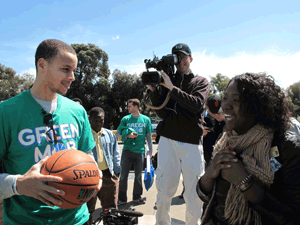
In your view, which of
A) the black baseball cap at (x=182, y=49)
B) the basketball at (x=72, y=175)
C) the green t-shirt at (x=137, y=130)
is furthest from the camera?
the green t-shirt at (x=137, y=130)

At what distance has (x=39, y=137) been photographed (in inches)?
68.4

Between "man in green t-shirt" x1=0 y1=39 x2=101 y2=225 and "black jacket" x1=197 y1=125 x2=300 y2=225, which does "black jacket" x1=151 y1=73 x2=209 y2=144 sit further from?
"black jacket" x1=197 y1=125 x2=300 y2=225

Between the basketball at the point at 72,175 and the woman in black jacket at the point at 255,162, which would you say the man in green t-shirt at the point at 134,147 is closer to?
the basketball at the point at 72,175

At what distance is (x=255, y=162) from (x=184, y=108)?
188 cm

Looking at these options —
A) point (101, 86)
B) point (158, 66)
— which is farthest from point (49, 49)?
point (101, 86)

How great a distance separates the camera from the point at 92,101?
28172 mm

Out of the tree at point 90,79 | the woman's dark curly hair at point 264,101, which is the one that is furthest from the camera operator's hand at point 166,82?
the tree at point 90,79

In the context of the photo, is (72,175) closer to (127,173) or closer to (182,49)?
(182,49)

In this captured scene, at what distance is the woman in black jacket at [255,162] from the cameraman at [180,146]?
140 centimetres

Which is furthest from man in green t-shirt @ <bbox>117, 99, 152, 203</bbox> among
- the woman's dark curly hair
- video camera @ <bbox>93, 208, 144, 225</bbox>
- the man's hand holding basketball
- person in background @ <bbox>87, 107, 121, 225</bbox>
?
the woman's dark curly hair

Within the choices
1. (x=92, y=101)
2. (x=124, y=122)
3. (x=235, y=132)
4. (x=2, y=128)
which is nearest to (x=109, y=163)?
(x=124, y=122)

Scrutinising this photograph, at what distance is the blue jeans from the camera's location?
16.7 feet

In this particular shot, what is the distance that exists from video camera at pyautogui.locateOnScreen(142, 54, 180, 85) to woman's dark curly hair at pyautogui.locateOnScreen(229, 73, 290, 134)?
5.54 feet

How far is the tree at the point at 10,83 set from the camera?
34406 mm
